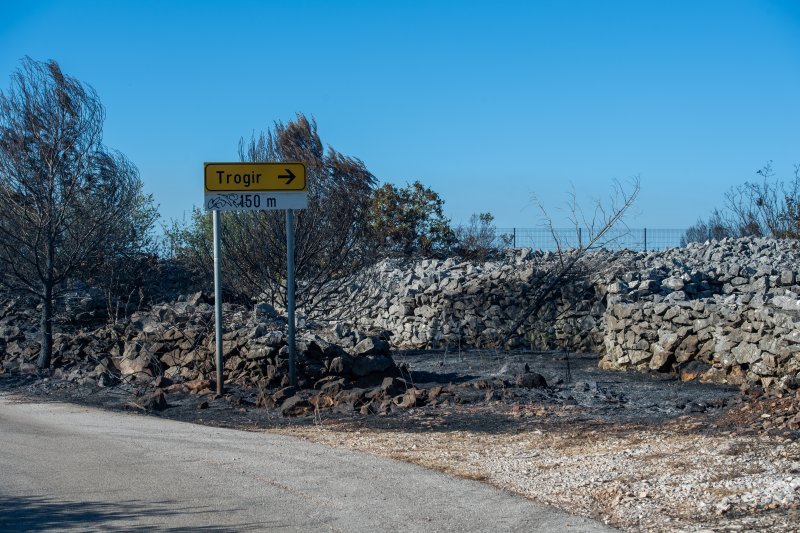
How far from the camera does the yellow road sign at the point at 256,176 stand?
39.6 ft

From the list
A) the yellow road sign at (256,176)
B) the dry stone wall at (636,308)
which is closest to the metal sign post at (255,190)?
the yellow road sign at (256,176)

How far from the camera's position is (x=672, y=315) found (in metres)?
14.5

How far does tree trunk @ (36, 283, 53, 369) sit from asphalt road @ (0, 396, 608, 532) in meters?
6.24

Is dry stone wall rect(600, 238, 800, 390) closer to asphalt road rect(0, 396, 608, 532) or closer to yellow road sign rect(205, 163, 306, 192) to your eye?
asphalt road rect(0, 396, 608, 532)

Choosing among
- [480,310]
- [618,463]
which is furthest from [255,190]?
[480,310]

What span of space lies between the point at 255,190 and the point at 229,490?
20.3 feet

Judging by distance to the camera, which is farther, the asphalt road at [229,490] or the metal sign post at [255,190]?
the metal sign post at [255,190]

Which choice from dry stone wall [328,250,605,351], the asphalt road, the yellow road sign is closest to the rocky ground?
the asphalt road

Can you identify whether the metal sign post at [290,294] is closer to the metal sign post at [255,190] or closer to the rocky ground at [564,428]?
the metal sign post at [255,190]

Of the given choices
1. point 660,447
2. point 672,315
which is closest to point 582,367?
→ point 672,315

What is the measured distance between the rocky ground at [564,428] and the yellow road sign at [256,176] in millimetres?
2774

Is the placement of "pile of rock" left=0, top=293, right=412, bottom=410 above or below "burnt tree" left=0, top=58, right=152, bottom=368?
below

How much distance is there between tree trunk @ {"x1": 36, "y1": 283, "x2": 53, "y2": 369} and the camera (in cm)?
1490

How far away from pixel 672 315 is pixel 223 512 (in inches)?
404
